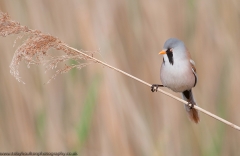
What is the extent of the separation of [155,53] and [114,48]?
250 mm

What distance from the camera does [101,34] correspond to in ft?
7.12

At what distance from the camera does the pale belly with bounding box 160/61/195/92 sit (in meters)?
1.82

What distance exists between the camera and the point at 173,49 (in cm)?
181

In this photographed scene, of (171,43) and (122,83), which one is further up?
(171,43)

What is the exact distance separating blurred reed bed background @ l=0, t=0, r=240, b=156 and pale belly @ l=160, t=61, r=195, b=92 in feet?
0.95

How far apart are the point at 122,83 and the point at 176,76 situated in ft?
1.39

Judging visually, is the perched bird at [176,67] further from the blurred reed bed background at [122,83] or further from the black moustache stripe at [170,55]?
the blurred reed bed background at [122,83]

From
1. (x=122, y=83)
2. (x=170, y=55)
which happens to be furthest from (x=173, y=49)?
(x=122, y=83)

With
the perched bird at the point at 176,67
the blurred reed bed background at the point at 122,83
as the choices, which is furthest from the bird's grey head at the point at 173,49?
the blurred reed bed background at the point at 122,83

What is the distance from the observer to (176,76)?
1.83 metres

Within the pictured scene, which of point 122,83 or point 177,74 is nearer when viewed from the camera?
point 177,74

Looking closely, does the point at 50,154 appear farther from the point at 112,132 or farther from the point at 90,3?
the point at 90,3

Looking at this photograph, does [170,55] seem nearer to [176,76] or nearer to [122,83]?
[176,76]

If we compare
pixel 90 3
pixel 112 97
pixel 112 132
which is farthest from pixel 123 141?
Answer: pixel 90 3
